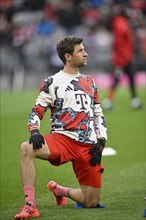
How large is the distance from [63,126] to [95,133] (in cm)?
41

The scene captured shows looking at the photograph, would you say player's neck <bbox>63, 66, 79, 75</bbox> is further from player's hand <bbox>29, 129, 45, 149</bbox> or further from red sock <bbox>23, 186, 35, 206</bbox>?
red sock <bbox>23, 186, 35, 206</bbox>

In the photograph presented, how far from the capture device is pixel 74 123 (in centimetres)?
854

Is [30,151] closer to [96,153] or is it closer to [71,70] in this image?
[96,153]

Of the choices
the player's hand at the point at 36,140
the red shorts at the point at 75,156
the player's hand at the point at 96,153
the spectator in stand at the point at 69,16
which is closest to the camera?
the player's hand at the point at 36,140

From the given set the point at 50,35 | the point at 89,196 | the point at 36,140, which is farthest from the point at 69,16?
the point at 36,140

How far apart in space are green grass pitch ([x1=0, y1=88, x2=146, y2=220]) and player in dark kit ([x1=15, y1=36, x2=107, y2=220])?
1.30 ft

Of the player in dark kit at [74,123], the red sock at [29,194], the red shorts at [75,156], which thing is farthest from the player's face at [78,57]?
the red sock at [29,194]

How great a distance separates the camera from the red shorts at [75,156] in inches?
329

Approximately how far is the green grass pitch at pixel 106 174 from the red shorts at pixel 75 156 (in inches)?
14.8

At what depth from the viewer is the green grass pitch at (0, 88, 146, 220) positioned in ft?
27.7

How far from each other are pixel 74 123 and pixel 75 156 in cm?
36

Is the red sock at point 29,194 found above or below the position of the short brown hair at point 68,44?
below

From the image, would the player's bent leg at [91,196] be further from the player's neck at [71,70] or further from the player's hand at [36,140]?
the player's neck at [71,70]

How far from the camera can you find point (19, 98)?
24625 mm
